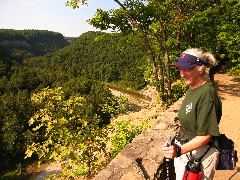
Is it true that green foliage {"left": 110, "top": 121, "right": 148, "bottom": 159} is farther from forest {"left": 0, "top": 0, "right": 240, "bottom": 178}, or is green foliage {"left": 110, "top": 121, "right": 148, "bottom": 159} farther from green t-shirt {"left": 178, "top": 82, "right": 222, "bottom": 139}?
green t-shirt {"left": 178, "top": 82, "right": 222, "bottom": 139}

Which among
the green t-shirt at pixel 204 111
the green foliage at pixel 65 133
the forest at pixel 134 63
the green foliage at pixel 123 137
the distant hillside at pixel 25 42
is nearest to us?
the green t-shirt at pixel 204 111

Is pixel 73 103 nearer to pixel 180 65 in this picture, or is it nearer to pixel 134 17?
pixel 180 65

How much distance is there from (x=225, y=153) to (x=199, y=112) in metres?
0.75

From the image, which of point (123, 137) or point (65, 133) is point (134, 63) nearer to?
point (123, 137)

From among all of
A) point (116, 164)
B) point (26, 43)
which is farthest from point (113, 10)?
point (26, 43)

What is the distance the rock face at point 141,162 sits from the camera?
425 cm

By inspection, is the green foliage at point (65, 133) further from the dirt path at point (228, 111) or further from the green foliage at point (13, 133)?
the green foliage at point (13, 133)

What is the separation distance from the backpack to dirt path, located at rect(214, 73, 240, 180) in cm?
237

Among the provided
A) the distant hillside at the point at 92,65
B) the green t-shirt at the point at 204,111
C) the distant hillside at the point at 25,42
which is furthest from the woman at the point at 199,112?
the distant hillside at the point at 25,42

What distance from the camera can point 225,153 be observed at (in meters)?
2.97

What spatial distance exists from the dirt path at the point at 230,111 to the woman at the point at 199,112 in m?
2.63

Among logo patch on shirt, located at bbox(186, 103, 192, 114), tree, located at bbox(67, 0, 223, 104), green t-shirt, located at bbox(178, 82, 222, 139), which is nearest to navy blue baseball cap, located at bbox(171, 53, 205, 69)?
green t-shirt, located at bbox(178, 82, 222, 139)

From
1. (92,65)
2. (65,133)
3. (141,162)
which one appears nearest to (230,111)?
(141,162)

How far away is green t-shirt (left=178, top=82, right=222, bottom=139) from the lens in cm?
251
